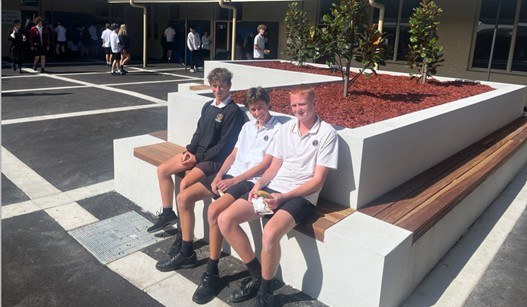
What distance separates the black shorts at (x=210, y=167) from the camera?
12.9ft

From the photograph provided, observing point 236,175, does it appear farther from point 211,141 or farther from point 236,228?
point 236,228

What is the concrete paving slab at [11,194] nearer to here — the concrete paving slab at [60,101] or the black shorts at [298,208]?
the black shorts at [298,208]

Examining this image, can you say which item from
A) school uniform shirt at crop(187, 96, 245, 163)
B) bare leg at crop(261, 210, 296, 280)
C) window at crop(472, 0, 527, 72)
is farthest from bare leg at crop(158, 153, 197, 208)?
window at crop(472, 0, 527, 72)

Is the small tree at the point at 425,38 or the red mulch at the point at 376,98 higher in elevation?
the small tree at the point at 425,38

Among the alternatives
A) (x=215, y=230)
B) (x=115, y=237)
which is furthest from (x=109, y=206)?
(x=215, y=230)

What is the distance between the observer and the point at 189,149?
416 cm

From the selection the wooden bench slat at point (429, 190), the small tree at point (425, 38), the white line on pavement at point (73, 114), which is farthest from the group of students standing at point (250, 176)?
the white line on pavement at point (73, 114)

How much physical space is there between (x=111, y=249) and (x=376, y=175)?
236 centimetres

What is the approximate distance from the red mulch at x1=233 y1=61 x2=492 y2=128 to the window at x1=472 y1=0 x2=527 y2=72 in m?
5.35

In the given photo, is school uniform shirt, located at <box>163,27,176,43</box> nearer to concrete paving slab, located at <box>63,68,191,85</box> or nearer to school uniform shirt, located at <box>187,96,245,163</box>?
concrete paving slab, located at <box>63,68,191,85</box>

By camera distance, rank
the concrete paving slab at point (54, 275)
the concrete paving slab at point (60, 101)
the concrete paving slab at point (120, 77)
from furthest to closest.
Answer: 1. the concrete paving slab at point (120, 77)
2. the concrete paving slab at point (60, 101)
3. the concrete paving slab at point (54, 275)

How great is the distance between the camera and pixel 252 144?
3.73 metres

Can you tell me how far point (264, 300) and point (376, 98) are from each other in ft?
11.8

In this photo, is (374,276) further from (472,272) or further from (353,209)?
(472,272)
